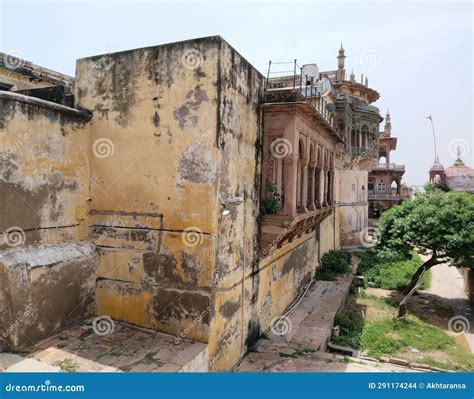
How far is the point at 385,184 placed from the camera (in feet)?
121

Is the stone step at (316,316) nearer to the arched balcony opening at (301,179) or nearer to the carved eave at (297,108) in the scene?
the arched balcony opening at (301,179)

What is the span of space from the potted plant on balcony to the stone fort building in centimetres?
3

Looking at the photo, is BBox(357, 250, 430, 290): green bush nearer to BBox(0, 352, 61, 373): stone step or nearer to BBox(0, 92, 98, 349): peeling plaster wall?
BBox(0, 92, 98, 349): peeling plaster wall

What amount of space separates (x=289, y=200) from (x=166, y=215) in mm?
2886

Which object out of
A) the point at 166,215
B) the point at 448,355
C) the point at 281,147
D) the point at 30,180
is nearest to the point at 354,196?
the point at 448,355

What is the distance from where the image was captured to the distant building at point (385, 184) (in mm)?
36062

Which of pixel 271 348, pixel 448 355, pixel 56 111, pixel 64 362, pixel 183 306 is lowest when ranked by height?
pixel 448 355

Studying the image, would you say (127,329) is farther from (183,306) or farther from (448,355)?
(448,355)

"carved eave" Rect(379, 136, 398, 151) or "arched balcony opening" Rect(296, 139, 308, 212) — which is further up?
"carved eave" Rect(379, 136, 398, 151)

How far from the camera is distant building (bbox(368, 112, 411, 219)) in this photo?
36.1 meters

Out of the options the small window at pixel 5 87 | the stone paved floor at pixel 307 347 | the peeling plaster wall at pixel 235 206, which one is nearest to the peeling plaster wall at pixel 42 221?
the peeling plaster wall at pixel 235 206

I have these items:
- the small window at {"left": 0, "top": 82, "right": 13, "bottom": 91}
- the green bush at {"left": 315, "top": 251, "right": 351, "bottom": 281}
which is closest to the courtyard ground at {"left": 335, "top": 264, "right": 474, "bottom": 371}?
the green bush at {"left": 315, "top": 251, "right": 351, "bottom": 281}

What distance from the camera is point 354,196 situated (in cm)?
2450

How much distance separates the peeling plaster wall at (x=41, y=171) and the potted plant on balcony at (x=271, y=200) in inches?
150
